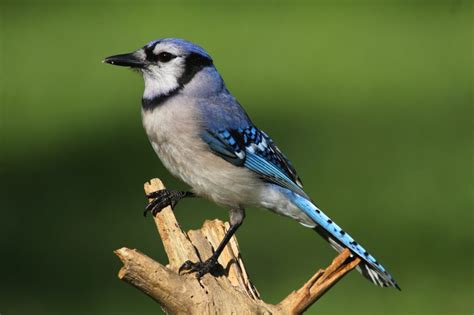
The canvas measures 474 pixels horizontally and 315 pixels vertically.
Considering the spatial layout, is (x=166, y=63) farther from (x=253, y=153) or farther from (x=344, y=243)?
(x=344, y=243)

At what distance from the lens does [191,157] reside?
4133 mm

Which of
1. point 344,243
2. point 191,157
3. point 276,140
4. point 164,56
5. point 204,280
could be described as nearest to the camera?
point 204,280

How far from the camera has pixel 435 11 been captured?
11.1m

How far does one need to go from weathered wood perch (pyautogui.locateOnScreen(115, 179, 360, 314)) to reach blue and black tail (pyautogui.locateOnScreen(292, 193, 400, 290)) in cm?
6

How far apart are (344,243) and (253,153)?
1.87 feet

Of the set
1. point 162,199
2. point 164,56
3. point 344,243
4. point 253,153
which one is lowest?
point 344,243

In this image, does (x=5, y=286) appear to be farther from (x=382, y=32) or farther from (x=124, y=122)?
(x=382, y=32)

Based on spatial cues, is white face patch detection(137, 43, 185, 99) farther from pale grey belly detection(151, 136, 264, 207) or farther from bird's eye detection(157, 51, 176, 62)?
pale grey belly detection(151, 136, 264, 207)

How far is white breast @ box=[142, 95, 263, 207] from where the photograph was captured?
4.14 meters

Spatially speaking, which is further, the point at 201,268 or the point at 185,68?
the point at 185,68

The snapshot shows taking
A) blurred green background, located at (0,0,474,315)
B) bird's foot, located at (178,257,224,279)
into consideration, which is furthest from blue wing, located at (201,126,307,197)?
blurred green background, located at (0,0,474,315)

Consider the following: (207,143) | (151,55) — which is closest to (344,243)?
(207,143)

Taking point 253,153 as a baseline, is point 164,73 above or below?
above

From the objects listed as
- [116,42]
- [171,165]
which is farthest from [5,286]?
[116,42]
